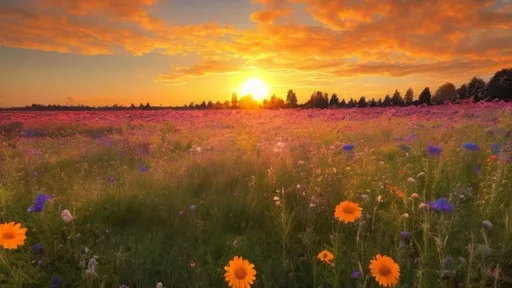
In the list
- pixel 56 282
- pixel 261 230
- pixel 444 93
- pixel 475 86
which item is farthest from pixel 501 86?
pixel 56 282

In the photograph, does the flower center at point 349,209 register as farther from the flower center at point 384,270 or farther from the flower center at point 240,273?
the flower center at point 240,273

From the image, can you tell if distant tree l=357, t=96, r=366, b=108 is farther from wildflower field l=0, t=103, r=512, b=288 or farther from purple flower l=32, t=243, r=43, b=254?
purple flower l=32, t=243, r=43, b=254

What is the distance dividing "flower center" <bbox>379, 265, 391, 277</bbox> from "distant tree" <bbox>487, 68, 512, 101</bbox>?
35697 millimetres

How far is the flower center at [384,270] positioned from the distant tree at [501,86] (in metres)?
35.7

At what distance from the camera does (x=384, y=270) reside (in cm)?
138

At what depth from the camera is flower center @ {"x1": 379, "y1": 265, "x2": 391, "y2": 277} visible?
1.37 metres

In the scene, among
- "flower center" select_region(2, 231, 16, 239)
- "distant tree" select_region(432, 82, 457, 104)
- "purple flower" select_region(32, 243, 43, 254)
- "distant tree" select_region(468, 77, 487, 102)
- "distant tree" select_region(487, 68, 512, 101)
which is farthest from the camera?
"distant tree" select_region(468, 77, 487, 102)

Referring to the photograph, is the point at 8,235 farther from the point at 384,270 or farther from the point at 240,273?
the point at 384,270

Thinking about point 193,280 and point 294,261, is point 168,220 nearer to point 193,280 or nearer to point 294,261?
point 193,280

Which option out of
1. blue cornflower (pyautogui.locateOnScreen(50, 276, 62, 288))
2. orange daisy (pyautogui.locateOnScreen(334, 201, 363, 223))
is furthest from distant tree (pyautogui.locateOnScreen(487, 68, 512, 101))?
blue cornflower (pyautogui.locateOnScreen(50, 276, 62, 288))

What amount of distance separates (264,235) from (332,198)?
0.92 meters

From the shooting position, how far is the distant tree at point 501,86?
97.2 feet

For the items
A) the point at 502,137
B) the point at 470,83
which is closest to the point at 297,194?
the point at 502,137

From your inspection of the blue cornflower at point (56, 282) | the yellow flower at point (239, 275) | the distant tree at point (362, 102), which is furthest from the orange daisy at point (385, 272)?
the distant tree at point (362, 102)
